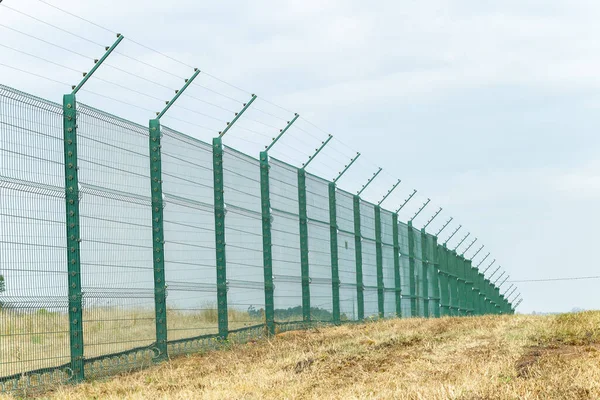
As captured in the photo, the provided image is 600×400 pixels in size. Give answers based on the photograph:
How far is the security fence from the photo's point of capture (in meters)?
9.36

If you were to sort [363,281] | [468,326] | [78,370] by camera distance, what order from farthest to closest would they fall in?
Result: 1. [363,281]
2. [468,326]
3. [78,370]

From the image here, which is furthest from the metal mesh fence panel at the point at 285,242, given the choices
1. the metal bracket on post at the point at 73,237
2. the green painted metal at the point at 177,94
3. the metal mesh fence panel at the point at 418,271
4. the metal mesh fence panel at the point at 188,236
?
the metal mesh fence panel at the point at 418,271

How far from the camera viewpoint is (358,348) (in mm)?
11312

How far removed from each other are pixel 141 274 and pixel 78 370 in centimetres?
170

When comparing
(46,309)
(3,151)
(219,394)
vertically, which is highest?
(3,151)

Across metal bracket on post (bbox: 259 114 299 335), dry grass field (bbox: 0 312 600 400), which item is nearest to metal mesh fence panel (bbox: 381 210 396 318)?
metal bracket on post (bbox: 259 114 299 335)

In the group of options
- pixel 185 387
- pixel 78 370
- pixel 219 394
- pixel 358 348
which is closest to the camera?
pixel 219 394

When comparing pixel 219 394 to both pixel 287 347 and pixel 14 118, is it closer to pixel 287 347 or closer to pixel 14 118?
pixel 14 118

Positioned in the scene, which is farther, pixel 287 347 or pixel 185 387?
pixel 287 347

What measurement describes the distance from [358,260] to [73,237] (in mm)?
10768

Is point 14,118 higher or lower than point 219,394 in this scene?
higher

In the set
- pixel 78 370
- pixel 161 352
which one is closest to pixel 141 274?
pixel 161 352

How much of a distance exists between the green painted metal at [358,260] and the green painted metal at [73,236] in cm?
1026

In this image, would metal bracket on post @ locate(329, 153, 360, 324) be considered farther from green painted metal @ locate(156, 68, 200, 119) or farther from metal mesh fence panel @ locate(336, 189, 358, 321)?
green painted metal @ locate(156, 68, 200, 119)
